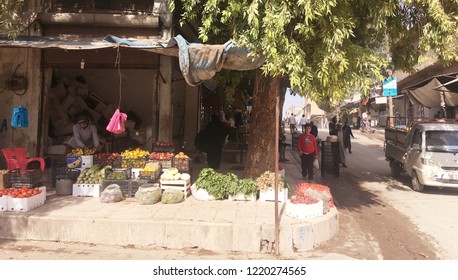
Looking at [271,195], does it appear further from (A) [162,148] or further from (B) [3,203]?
(B) [3,203]

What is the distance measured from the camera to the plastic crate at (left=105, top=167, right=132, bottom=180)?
7.24m

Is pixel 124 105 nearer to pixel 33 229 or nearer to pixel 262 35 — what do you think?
pixel 33 229

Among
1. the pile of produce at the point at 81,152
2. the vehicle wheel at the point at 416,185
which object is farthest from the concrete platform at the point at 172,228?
the vehicle wheel at the point at 416,185

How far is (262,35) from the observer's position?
550cm

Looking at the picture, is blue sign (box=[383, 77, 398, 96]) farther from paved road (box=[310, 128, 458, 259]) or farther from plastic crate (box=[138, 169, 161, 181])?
plastic crate (box=[138, 169, 161, 181])

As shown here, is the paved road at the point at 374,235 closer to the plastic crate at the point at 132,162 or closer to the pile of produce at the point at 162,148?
the plastic crate at the point at 132,162

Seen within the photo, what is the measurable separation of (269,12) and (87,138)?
19.1 ft

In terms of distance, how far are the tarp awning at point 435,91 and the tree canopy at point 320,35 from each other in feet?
24.2

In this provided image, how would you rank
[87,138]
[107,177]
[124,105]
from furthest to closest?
[124,105]
[87,138]
[107,177]

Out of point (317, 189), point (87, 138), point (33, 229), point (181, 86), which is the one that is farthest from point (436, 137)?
point (33, 229)

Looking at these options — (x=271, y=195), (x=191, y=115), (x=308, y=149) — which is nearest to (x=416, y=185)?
(x=308, y=149)

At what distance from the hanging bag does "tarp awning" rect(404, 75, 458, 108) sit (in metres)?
13.8

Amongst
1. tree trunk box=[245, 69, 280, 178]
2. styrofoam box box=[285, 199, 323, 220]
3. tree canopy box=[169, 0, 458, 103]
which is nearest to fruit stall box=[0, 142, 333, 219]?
styrofoam box box=[285, 199, 323, 220]

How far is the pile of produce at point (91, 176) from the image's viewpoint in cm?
731
